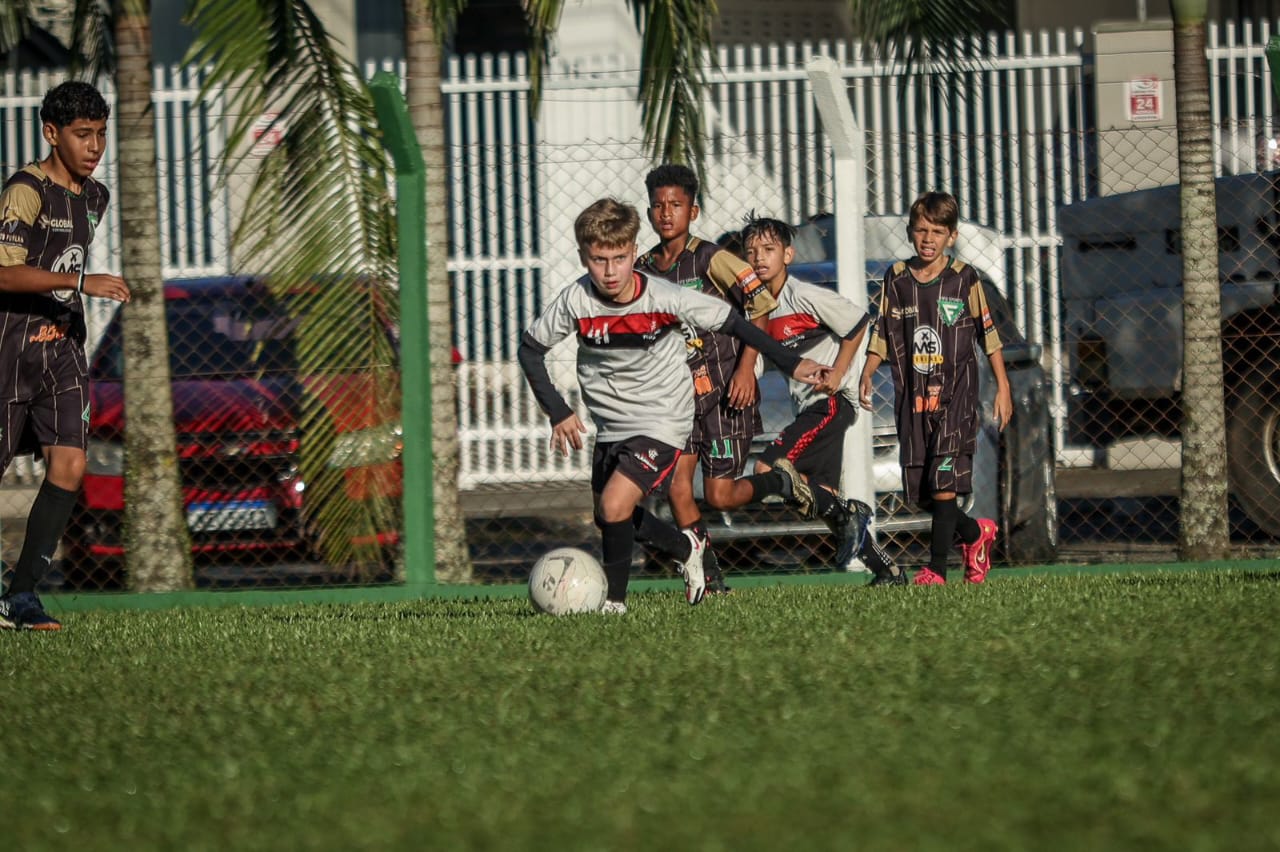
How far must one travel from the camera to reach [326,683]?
A: 502 centimetres

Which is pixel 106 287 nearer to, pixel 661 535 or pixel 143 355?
pixel 143 355

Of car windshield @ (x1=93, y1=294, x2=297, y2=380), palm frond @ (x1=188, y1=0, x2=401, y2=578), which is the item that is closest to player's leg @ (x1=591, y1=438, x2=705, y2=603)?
palm frond @ (x1=188, y1=0, x2=401, y2=578)

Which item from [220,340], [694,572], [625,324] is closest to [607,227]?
[625,324]

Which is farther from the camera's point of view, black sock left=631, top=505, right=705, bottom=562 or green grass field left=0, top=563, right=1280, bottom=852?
black sock left=631, top=505, right=705, bottom=562

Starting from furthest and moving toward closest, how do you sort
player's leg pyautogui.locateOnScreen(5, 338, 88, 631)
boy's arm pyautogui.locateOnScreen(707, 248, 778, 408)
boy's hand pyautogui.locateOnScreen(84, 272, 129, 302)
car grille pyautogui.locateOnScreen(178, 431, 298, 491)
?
car grille pyautogui.locateOnScreen(178, 431, 298, 491) → boy's arm pyautogui.locateOnScreen(707, 248, 778, 408) → player's leg pyautogui.locateOnScreen(5, 338, 88, 631) → boy's hand pyautogui.locateOnScreen(84, 272, 129, 302)

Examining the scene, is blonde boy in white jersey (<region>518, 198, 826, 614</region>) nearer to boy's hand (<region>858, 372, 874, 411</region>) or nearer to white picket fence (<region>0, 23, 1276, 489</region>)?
boy's hand (<region>858, 372, 874, 411</region>)

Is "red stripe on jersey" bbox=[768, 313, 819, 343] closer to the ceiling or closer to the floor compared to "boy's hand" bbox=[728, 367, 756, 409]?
closer to the ceiling

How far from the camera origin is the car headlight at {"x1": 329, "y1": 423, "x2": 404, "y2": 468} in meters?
8.06

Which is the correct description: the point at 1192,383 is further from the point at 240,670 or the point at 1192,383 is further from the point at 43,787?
the point at 43,787

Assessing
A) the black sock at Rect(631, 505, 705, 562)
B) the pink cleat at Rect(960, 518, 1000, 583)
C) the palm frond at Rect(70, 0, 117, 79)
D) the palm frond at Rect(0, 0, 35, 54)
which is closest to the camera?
the black sock at Rect(631, 505, 705, 562)

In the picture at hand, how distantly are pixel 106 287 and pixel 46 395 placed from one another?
576 mm

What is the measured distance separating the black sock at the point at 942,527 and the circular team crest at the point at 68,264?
12.0 feet

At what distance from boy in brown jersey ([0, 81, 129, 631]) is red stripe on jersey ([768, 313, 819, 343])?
9.43 feet

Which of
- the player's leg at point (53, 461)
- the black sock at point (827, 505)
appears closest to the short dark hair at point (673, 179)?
the black sock at point (827, 505)
